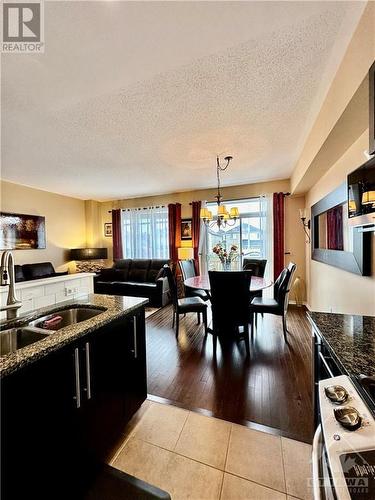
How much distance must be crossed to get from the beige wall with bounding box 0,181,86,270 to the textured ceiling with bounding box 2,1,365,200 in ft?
5.22

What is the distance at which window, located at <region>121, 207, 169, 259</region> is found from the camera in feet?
18.9

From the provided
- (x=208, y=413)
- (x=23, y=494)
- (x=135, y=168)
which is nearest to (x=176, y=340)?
(x=208, y=413)

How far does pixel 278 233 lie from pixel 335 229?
1.98 metres

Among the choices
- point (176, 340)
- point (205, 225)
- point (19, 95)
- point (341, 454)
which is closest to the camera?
point (341, 454)

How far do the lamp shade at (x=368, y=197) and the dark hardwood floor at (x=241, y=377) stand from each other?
5.30 feet

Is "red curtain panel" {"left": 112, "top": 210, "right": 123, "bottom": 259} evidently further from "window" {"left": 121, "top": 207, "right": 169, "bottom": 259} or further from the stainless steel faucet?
the stainless steel faucet

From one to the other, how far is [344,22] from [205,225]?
13.7ft

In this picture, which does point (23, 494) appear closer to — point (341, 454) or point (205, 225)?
point (341, 454)

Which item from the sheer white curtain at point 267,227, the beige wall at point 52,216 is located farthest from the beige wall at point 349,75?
the beige wall at point 52,216

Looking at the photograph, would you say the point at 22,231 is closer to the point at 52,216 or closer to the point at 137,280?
the point at 52,216

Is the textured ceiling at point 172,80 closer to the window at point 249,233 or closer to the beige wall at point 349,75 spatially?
the beige wall at point 349,75

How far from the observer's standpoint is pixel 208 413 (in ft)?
5.70

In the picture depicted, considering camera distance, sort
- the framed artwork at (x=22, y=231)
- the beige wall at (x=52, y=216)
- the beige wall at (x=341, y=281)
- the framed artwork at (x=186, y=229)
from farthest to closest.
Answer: the framed artwork at (x=186, y=229) < the beige wall at (x=52, y=216) < the framed artwork at (x=22, y=231) < the beige wall at (x=341, y=281)

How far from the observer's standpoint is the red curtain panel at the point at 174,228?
18.1ft
